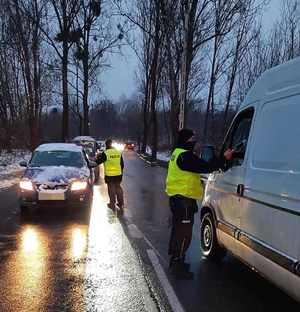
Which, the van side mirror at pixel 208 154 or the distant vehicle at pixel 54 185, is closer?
the van side mirror at pixel 208 154

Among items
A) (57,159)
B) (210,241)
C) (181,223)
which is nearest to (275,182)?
(181,223)

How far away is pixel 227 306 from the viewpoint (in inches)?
211

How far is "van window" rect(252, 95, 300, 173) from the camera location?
15.1 feet

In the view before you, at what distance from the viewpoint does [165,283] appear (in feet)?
20.2

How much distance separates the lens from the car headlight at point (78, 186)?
37.9ft

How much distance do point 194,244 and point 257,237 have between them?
3359mm

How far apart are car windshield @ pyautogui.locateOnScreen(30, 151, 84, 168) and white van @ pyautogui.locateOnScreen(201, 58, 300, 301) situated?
22.0 feet

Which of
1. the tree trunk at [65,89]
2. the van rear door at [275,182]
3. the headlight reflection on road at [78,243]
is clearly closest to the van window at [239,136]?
the van rear door at [275,182]

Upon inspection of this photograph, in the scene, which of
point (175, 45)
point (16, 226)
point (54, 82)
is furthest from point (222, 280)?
point (54, 82)

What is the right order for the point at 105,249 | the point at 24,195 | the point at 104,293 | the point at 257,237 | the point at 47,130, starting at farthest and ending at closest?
the point at 47,130 < the point at 24,195 < the point at 105,249 < the point at 104,293 < the point at 257,237

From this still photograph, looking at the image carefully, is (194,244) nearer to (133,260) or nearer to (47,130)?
(133,260)

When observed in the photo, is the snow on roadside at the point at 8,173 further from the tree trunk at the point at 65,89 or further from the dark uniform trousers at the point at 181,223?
the dark uniform trousers at the point at 181,223

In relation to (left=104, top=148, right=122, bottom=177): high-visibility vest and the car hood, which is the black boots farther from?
(left=104, top=148, right=122, bottom=177): high-visibility vest

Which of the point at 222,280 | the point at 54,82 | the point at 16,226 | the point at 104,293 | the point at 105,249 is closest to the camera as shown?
the point at 104,293
